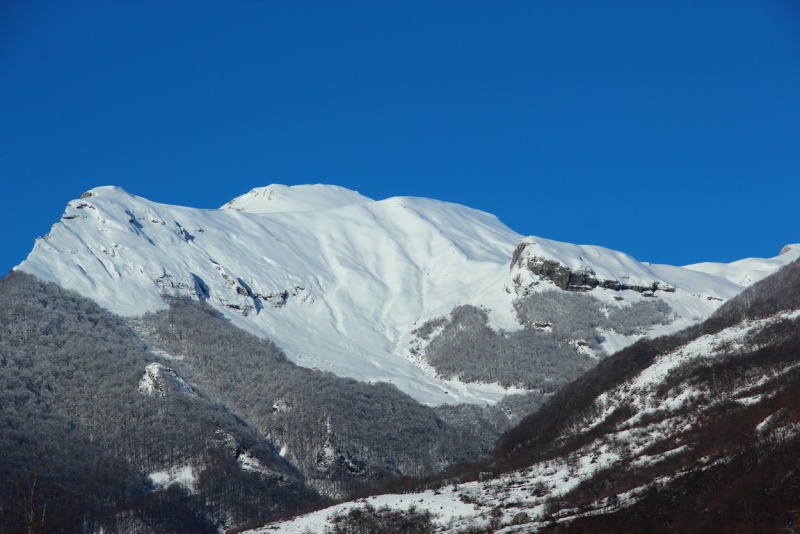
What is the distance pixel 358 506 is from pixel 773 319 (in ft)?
266

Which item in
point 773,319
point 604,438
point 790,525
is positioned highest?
point 773,319

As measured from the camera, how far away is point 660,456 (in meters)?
120

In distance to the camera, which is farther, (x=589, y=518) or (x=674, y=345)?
(x=674, y=345)

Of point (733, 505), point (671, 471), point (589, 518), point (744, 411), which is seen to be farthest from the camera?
point (744, 411)

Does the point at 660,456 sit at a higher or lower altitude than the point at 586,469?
higher

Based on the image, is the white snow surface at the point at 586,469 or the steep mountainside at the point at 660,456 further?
the white snow surface at the point at 586,469

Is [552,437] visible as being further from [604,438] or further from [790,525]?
[790,525]

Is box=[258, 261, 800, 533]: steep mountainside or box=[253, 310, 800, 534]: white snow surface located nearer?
box=[258, 261, 800, 533]: steep mountainside

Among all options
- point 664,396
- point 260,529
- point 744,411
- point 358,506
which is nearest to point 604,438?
point 664,396

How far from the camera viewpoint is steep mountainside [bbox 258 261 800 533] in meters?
95.2

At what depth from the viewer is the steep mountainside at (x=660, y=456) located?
95.2 m

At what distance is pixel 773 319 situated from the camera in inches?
6526

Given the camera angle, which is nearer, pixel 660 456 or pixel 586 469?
pixel 660 456

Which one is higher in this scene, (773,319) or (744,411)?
(773,319)
